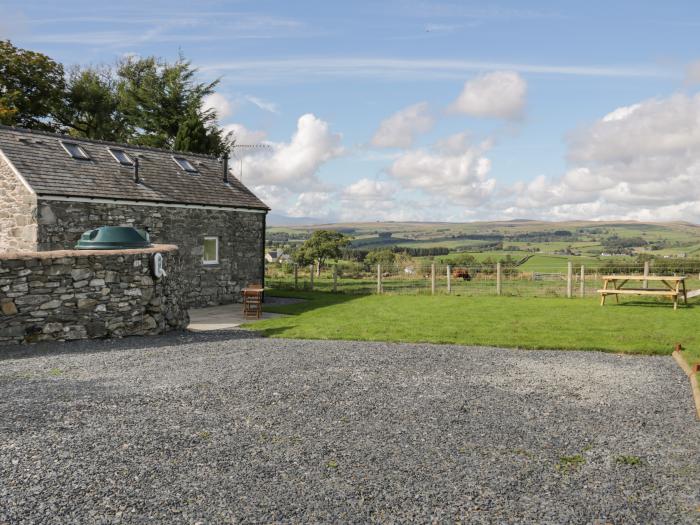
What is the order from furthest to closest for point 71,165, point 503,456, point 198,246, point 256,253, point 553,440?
point 256,253
point 198,246
point 71,165
point 553,440
point 503,456

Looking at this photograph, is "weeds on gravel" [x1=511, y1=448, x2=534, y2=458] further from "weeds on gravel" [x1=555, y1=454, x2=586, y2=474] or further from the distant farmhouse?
the distant farmhouse

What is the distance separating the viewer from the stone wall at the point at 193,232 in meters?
16.8

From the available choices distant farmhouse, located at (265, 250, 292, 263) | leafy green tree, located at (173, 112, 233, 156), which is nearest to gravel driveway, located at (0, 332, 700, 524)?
leafy green tree, located at (173, 112, 233, 156)

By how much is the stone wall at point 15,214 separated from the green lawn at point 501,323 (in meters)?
7.08

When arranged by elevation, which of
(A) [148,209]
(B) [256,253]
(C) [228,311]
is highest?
(A) [148,209]

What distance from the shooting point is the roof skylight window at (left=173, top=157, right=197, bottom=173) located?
879 inches

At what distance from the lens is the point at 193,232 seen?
20.3m

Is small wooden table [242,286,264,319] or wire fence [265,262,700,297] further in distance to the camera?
wire fence [265,262,700,297]

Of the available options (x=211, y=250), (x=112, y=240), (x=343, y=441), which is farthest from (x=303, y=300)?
(x=343, y=441)

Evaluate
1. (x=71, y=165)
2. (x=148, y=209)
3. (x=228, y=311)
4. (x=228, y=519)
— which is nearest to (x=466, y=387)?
(x=228, y=519)

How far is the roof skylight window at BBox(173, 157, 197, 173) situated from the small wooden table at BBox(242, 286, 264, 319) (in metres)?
A: 7.15

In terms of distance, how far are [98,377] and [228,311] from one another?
1013cm

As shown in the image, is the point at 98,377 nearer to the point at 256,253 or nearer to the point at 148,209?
the point at 148,209

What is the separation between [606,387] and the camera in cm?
874
